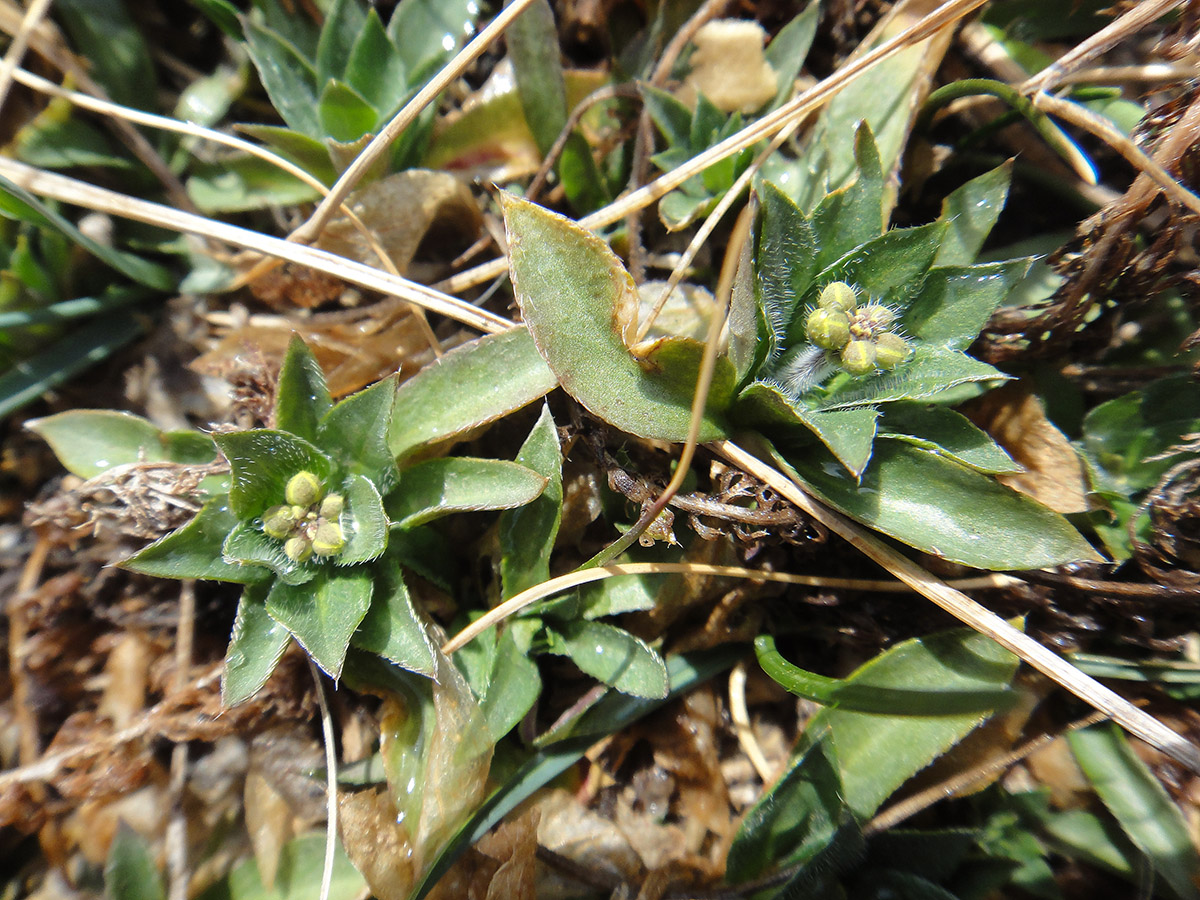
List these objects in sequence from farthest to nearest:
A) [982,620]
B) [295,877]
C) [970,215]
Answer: [295,877] → [970,215] → [982,620]

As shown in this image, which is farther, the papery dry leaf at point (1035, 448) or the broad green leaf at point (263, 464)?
the papery dry leaf at point (1035, 448)

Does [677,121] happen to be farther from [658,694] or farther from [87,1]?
[87,1]

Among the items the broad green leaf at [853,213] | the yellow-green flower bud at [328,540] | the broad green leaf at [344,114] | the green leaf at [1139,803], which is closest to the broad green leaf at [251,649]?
the yellow-green flower bud at [328,540]

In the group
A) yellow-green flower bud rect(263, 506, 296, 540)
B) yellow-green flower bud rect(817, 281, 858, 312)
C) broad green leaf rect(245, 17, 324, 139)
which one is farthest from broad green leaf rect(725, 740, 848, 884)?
broad green leaf rect(245, 17, 324, 139)

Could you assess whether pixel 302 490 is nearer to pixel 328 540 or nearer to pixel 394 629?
pixel 328 540

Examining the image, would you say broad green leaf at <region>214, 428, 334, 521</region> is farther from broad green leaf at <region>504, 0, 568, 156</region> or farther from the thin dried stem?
broad green leaf at <region>504, 0, 568, 156</region>

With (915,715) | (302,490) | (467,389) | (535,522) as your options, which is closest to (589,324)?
(467,389)

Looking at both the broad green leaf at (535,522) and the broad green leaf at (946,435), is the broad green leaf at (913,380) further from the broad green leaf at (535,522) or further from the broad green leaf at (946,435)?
the broad green leaf at (535,522)
